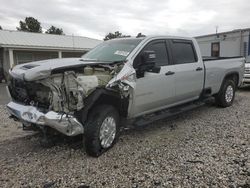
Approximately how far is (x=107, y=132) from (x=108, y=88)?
2.45ft

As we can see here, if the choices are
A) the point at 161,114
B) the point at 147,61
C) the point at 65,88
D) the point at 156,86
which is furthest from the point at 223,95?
the point at 65,88

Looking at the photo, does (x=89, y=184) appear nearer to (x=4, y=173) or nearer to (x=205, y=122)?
(x=4, y=173)

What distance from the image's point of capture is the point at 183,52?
606 cm

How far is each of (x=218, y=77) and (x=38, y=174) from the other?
5288 millimetres

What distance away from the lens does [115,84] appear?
4.28 metres

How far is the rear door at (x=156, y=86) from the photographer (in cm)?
480

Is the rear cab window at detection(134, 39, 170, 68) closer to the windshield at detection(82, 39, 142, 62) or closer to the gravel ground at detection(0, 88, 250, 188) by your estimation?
the windshield at detection(82, 39, 142, 62)

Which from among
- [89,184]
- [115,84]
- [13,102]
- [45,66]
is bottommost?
[89,184]

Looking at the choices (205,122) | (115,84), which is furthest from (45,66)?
(205,122)

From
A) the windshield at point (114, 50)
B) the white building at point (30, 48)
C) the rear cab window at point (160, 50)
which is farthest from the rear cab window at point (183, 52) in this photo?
the white building at point (30, 48)

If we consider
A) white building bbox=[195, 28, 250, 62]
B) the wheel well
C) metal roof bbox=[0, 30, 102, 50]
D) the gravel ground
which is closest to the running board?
the gravel ground

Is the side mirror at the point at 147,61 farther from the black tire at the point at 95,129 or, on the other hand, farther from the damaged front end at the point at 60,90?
the black tire at the point at 95,129

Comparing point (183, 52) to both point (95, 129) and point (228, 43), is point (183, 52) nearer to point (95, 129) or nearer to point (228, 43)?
point (95, 129)

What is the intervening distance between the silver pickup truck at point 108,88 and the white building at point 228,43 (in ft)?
40.5
